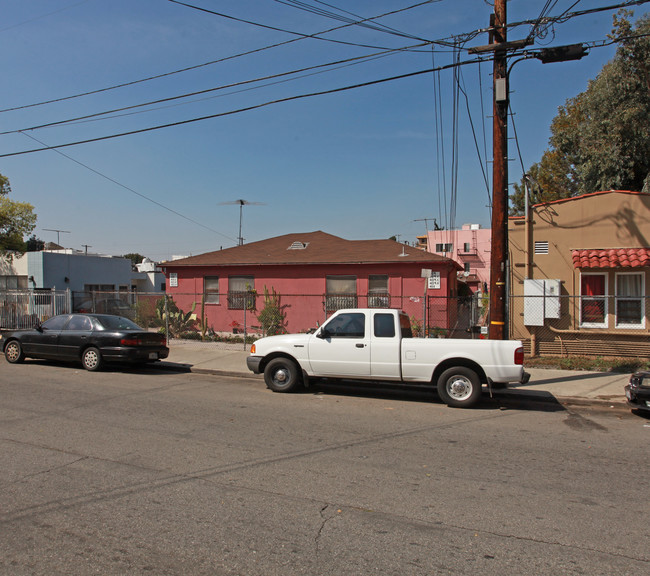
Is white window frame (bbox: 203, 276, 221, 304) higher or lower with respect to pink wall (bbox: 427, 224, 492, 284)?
lower

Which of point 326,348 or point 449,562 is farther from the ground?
point 326,348

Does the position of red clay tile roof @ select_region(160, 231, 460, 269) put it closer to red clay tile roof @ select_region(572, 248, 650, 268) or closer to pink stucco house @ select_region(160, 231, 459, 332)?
pink stucco house @ select_region(160, 231, 459, 332)

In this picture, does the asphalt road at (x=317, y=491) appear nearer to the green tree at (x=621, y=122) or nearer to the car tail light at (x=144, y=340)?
the car tail light at (x=144, y=340)

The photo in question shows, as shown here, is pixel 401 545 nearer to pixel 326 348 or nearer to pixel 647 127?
pixel 326 348

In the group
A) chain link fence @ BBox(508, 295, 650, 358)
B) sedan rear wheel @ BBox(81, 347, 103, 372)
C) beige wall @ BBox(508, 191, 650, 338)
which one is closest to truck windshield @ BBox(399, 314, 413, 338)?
beige wall @ BBox(508, 191, 650, 338)

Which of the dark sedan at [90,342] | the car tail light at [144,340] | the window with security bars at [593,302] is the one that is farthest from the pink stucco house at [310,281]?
the dark sedan at [90,342]

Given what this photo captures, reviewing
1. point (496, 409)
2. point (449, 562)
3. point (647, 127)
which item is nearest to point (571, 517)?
point (449, 562)

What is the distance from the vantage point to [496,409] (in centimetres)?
848

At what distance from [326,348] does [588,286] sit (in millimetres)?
8556

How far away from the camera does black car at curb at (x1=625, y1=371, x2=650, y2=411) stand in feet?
24.8

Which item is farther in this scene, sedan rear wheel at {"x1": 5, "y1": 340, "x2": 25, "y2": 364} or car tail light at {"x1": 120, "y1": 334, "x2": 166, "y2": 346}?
sedan rear wheel at {"x1": 5, "y1": 340, "x2": 25, "y2": 364}

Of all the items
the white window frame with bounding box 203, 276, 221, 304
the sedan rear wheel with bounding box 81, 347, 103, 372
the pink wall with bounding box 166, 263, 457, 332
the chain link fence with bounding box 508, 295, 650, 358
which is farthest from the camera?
the white window frame with bounding box 203, 276, 221, 304

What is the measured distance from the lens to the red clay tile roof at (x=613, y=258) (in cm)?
1217

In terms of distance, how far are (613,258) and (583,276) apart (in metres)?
1.18
